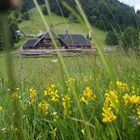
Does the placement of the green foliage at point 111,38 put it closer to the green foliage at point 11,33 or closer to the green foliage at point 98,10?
the green foliage at point 98,10

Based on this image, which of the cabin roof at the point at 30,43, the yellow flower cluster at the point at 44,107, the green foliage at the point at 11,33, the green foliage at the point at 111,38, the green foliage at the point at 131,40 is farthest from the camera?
the cabin roof at the point at 30,43

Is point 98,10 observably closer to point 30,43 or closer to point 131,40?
point 131,40

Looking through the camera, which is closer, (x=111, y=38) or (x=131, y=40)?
(x=131, y=40)

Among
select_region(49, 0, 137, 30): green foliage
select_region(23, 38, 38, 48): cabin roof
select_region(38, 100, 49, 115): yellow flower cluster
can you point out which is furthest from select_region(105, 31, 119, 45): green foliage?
select_region(23, 38, 38, 48): cabin roof

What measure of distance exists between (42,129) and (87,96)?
0.31m

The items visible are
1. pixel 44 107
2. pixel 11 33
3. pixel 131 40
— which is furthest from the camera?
pixel 131 40

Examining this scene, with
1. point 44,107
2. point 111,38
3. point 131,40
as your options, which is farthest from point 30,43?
point 44,107

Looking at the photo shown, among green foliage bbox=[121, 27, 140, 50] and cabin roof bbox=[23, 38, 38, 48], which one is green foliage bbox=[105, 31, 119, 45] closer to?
green foliage bbox=[121, 27, 140, 50]

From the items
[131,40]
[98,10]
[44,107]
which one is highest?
[98,10]

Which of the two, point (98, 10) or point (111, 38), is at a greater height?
point (98, 10)

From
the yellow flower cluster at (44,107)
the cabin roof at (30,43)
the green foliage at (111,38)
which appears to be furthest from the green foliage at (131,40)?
the yellow flower cluster at (44,107)

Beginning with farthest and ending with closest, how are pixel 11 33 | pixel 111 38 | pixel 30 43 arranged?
pixel 30 43 < pixel 111 38 < pixel 11 33

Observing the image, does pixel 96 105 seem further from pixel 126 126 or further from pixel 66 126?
pixel 126 126

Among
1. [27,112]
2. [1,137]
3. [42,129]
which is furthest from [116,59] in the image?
[1,137]
